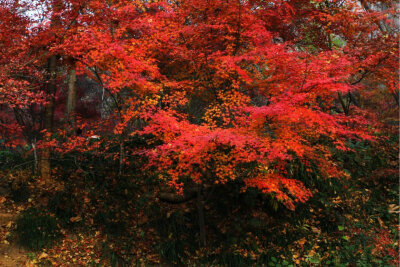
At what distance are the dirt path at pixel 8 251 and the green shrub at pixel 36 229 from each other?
7.1 inches

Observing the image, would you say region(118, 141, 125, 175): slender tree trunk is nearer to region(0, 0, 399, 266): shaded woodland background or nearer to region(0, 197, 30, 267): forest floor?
region(0, 0, 399, 266): shaded woodland background

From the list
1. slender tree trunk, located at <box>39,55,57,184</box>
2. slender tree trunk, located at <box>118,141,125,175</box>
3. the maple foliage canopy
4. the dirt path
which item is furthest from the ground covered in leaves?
the maple foliage canopy

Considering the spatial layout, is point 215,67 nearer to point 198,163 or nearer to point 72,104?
point 198,163

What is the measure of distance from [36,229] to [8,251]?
72cm

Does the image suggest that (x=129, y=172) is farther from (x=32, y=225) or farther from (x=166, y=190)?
(x=32, y=225)

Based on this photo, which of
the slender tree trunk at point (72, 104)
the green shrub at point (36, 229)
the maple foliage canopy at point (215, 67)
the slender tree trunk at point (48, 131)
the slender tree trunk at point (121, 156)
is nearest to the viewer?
the maple foliage canopy at point (215, 67)

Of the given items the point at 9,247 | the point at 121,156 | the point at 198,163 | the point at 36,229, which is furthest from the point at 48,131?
the point at 198,163

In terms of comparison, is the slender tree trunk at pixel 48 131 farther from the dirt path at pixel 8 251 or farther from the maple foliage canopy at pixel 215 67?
the dirt path at pixel 8 251

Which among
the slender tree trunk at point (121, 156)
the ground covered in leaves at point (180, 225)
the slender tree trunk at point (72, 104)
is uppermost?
the slender tree trunk at point (72, 104)

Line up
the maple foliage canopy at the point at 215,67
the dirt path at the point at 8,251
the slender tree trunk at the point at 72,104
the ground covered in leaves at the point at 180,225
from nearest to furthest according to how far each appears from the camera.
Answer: the maple foliage canopy at the point at 215,67 < the dirt path at the point at 8,251 < the ground covered in leaves at the point at 180,225 < the slender tree trunk at the point at 72,104

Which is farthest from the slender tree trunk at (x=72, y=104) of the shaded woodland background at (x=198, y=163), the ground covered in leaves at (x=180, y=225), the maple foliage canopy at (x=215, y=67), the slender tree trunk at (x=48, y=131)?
the ground covered in leaves at (x=180, y=225)

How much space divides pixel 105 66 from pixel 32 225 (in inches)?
176

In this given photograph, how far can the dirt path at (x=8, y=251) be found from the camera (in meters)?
6.77

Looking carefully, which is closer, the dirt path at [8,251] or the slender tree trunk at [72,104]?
the dirt path at [8,251]
